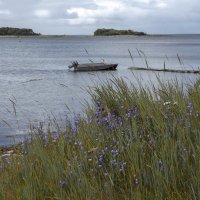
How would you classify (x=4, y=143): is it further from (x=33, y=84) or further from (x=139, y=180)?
(x=33, y=84)

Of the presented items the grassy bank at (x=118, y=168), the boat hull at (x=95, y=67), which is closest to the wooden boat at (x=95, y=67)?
the boat hull at (x=95, y=67)

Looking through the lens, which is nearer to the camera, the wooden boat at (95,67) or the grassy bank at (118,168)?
the grassy bank at (118,168)

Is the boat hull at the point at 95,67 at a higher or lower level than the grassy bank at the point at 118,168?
lower

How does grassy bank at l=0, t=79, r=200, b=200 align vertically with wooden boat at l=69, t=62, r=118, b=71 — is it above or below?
above

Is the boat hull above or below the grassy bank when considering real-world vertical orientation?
below

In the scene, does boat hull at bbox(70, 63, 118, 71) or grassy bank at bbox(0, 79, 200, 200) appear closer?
grassy bank at bbox(0, 79, 200, 200)

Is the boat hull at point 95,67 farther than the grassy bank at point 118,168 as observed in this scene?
Yes

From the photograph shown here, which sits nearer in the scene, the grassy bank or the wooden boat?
the grassy bank

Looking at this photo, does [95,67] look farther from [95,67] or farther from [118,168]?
[118,168]

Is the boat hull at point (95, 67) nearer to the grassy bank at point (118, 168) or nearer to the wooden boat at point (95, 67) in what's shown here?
the wooden boat at point (95, 67)

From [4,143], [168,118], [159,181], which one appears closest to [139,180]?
[159,181]

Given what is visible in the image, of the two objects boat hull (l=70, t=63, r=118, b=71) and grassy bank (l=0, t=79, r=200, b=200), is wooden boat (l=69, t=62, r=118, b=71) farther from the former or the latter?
grassy bank (l=0, t=79, r=200, b=200)

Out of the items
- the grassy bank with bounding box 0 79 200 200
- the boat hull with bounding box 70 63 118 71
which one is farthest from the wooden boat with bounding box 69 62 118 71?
the grassy bank with bounding box 0 79 200 200

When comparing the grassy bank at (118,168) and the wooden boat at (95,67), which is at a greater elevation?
the grassy bank at (118,168)
